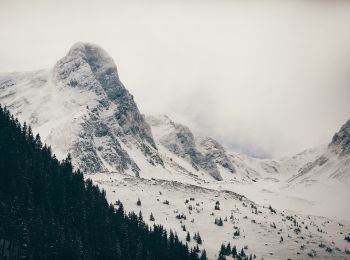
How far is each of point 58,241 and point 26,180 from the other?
1151 inches

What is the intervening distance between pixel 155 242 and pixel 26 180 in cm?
5224

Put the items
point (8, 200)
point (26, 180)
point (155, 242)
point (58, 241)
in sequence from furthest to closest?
point (155, 242)
point (26, 180)
point (8, 200)
point (58, 241)

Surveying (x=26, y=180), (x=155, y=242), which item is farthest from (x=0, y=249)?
(x=155, y=242)

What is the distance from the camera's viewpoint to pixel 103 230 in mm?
176125

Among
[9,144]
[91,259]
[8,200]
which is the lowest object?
[91,259]

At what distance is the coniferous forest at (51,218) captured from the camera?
142 metres

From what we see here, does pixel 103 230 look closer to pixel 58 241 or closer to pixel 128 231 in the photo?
pixel 128 231

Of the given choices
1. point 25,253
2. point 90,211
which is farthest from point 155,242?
point 25,253

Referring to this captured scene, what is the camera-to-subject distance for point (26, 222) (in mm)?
147375

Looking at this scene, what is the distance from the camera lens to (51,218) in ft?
519

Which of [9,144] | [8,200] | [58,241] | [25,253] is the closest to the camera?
[25,253]

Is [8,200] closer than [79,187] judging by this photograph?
Yes

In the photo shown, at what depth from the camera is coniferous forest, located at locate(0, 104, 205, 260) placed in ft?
465

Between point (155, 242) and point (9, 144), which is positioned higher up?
point (9, 144)
